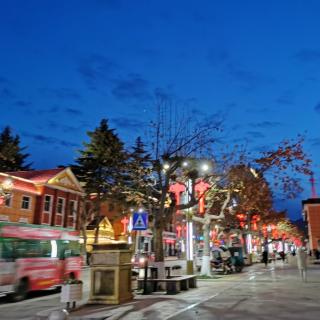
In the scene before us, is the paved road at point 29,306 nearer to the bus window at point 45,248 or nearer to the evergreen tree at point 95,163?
the bus window at point 45,248

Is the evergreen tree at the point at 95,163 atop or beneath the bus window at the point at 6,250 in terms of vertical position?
atop

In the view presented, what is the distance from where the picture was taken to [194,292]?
51.1 feet

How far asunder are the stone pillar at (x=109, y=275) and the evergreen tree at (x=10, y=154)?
1844 inches

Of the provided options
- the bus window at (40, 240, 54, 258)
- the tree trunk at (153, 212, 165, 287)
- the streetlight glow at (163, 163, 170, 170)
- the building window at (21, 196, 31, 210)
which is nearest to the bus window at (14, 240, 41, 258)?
the bus window at (40, 240, 54, 258)

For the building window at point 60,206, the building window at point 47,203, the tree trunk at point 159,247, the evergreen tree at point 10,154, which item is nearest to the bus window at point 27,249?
the tree trunk at point 159,247

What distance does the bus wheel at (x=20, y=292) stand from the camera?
48.9ft

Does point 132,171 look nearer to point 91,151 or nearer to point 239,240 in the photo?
point 91,151

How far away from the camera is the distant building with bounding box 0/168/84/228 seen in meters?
38.2

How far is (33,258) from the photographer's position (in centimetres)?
1630

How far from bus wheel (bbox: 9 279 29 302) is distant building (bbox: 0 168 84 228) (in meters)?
22.4

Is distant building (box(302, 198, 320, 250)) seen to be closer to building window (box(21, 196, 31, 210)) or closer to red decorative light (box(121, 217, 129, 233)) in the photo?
red decorative light (box(121, 217, 129, 233))

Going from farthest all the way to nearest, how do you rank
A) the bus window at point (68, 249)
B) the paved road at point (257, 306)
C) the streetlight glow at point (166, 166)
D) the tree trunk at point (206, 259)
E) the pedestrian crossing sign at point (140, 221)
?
the tree trunk at point (206, 259) < the bus window at point (68, 249) < the streetlight glow at point (166, 166) < the pedestrian crossing sign at point (140, 221) < the paved road at point (257, 306)

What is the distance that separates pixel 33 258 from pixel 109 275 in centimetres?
522

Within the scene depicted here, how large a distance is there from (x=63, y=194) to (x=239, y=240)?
76.4 feet
